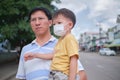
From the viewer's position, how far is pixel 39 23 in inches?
144

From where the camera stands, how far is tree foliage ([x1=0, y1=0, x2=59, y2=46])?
24105 millimetres

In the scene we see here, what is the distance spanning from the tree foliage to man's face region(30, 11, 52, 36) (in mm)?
19196

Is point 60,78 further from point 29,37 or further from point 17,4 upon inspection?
point 29,37

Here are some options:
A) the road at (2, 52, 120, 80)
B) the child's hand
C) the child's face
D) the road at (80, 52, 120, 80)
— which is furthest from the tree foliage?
the child's face

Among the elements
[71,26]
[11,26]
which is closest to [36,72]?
[71,26]

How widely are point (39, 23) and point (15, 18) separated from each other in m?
24.1

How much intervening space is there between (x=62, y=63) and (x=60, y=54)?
0.09 m

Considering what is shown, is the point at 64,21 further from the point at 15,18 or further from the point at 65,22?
the point at 15,18

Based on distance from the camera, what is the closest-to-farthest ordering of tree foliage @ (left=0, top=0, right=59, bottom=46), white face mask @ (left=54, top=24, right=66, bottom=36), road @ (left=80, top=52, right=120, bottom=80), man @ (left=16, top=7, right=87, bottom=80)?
white face mask @ (left=54, top=24, right=66, bottom=36) < man @ (left=16, top=7, right=87, bottom=80) < road @ (left=80, top=52, right=120, bottom=80) < tree foliage @ (left=0, top=0, right=59, bottom=46)

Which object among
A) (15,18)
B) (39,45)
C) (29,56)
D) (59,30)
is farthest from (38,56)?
(15,18)

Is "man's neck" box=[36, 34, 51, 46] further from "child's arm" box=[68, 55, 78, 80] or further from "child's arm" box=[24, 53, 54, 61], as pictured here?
"child's arm" box=[68, 55, 78, 80]

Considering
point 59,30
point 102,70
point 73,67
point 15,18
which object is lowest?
point 102,70

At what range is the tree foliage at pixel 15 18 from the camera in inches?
949

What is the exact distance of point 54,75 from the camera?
11.0ft
